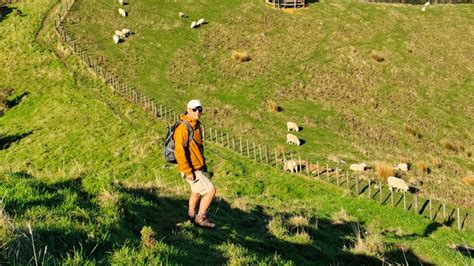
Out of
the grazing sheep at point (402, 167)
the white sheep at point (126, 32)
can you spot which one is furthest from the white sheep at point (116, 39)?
the grazing sheep at point (402, 167)

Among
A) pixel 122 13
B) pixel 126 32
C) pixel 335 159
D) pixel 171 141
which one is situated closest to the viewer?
pixel 171 141

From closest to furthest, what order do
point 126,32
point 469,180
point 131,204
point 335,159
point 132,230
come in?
1. point 132,230
2. point 131,204
3. point 469,180
4. point 335,159
5. point 126,32

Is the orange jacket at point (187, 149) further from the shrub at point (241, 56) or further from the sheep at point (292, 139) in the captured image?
the shrub at point (241, 56)

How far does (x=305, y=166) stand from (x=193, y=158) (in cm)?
2071

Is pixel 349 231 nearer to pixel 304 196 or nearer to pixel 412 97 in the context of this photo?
pixel 304 196

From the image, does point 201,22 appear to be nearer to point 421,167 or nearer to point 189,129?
point 421,167

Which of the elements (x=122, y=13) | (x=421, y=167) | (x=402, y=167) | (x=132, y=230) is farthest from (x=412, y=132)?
(x=122, y=13)

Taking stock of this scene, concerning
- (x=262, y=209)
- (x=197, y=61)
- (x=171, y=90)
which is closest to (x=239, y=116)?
(x=171, y=90)

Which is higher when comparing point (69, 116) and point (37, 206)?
point (37, 206)

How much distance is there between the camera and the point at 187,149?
985 centimetres

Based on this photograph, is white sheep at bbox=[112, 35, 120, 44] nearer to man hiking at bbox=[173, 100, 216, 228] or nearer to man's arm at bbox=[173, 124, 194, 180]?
man hiking at bbox=[173, 100, 216, 228]

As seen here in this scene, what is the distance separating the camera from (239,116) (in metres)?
39.3

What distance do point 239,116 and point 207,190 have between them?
29272 millimetres

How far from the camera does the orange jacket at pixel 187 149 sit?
9719mm
